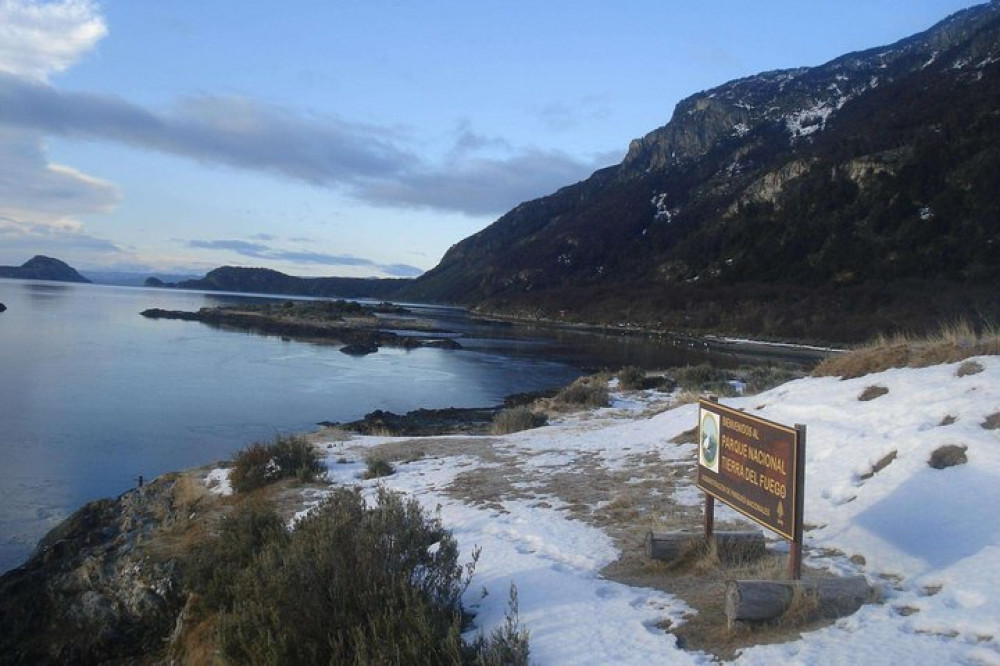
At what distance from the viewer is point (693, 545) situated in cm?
623

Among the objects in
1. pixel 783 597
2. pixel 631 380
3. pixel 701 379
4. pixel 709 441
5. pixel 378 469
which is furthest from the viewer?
pixel 631 380

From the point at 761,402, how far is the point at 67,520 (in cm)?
1148

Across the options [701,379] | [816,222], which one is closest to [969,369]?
[701,379]

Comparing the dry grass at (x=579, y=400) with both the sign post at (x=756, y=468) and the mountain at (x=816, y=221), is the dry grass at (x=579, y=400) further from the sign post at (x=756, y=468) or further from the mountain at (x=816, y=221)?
the mountain at (x=816, y=221)

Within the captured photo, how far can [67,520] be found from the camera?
38.0 feet

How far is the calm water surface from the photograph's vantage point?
15.3 meters

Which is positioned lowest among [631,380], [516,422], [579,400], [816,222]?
[516,422]

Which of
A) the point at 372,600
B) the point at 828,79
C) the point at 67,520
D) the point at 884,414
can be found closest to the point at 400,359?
the point at 67,520

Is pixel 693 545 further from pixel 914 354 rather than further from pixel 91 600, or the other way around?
pixel 91 600

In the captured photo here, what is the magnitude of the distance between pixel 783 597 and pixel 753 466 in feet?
3.75

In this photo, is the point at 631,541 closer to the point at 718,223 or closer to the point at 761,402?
the point at 761,402

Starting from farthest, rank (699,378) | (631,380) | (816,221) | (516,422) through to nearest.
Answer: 1. (816,221)
2. (631,380)
3. (699,378)
4. (516,422)

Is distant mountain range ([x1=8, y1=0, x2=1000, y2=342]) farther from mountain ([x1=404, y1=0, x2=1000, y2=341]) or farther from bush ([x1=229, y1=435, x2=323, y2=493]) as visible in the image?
bush ([x1=229, y1=435, x2=323, y2=493])

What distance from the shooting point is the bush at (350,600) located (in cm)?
451
